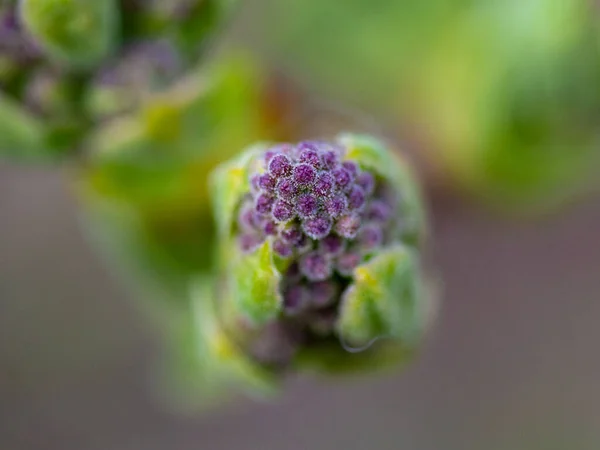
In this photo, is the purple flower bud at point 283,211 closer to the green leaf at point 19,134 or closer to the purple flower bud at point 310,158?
the purple flower bud at point 310,158

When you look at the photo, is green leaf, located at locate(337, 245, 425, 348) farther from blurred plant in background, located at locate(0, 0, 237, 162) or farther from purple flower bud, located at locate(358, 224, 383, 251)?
blurred plant in background, located at locate(0, 0, 237, 162)

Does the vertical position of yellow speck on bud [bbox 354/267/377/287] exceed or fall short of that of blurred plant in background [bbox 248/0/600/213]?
it falls short

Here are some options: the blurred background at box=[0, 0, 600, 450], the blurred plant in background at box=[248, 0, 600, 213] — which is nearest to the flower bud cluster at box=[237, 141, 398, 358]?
the blurred plant in background at box=[248, 0, 600, 213]

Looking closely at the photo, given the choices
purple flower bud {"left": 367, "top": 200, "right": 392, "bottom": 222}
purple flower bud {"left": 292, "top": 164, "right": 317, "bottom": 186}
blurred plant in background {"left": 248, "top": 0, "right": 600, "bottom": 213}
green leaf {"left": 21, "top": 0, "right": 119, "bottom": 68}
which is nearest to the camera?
purple flower bud {"left": 292, "top": 164, "right": 317, "bottom": 186}

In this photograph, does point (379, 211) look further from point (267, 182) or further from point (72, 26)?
point (72, 26)

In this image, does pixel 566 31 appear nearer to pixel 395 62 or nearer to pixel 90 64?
pixel 395 62

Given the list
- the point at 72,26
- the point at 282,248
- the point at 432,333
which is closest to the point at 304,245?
the point at 282,248

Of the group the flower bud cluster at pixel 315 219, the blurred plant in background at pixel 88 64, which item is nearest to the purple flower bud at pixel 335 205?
the flower bud cluster at pixel 315 219
